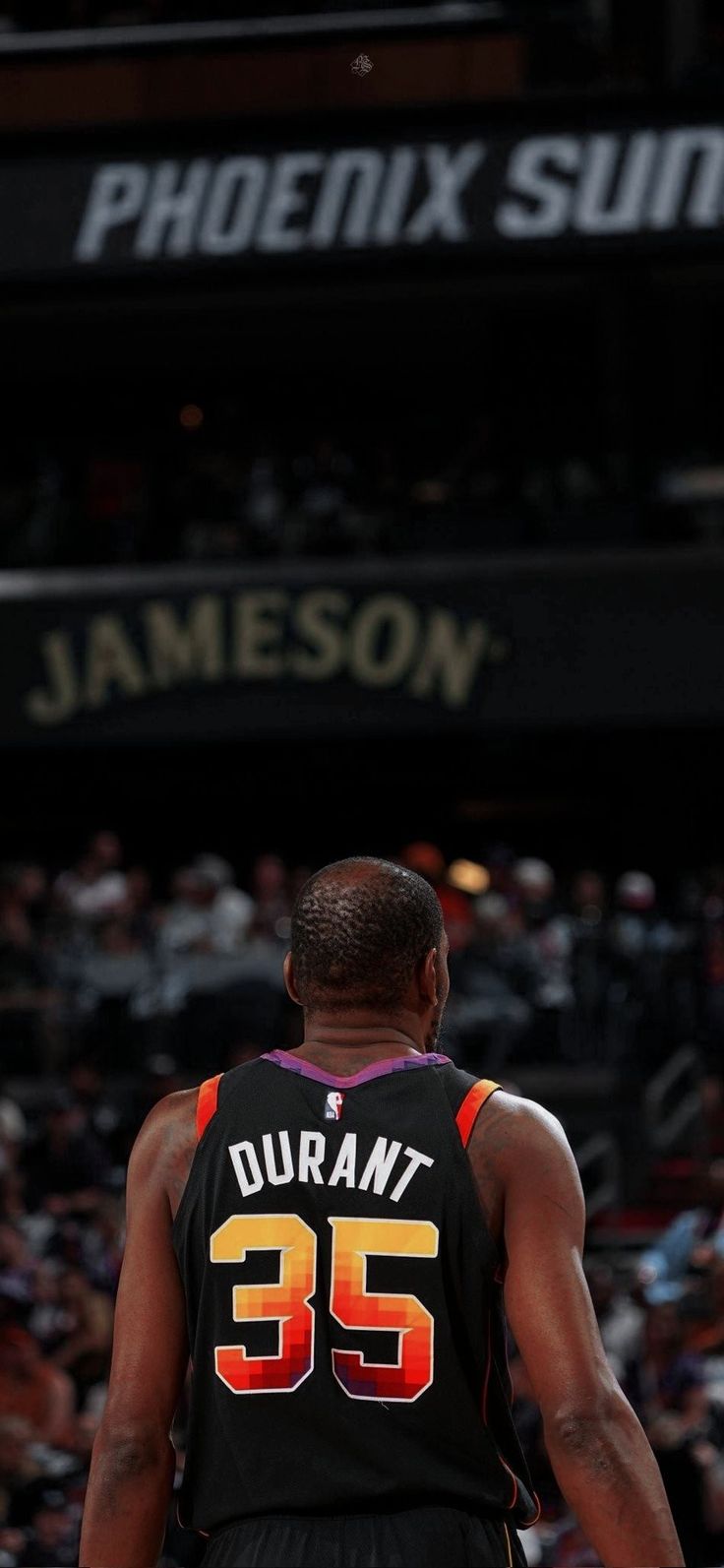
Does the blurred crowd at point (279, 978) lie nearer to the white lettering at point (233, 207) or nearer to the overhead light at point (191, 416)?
the white lettering at point (233, 207)

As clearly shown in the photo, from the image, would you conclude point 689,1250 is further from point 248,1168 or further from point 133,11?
point 133,11

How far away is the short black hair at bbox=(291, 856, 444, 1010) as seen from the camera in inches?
113

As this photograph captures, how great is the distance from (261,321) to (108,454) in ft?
Answer: 7.40

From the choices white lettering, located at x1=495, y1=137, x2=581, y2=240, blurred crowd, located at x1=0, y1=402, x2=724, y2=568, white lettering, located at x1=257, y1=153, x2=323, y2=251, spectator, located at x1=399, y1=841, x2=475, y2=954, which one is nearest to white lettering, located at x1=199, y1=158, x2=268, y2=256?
white lettering, located at x1=257, y1=153, x2=323, y2=251

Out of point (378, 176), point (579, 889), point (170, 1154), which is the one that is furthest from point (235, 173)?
point (170, 1154)

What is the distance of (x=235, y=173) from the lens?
2031 cm

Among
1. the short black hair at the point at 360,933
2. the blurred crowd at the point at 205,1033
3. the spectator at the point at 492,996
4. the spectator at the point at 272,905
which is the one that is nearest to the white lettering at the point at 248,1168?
the short black hair at the point at 360,933

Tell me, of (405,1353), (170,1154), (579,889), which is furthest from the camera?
(579,889)

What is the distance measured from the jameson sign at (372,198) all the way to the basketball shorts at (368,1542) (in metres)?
18.1

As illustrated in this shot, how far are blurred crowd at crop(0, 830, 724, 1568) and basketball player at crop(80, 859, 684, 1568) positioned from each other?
23.0ft

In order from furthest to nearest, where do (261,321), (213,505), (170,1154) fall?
(261,321) < (213,505) < (170,1154)

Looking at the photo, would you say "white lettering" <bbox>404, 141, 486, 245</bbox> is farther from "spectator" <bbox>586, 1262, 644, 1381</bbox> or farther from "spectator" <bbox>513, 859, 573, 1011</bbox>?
"spectator" <bbox>586, 1262, 644, 1381</bbox>

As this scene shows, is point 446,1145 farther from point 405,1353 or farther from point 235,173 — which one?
point 235,173

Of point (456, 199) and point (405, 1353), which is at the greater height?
point (405, 1353)
